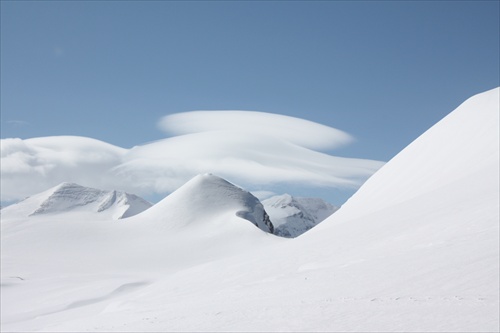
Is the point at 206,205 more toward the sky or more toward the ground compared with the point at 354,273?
more toward the sky

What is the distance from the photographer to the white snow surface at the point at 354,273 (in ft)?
45.8

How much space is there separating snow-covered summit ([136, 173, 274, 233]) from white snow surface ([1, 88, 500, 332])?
69.1ft

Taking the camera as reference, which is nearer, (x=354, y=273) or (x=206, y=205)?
(x=354, y=273)

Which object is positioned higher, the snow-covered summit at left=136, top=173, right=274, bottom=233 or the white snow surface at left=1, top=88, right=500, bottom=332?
the snow-covered summit at left=136, top=173, right=274, bottom=233

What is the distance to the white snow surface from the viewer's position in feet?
45.8

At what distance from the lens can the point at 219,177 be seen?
107 meters

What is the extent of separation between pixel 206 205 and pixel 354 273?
74022 mm

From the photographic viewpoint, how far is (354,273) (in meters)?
19.2

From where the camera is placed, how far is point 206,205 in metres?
92.2

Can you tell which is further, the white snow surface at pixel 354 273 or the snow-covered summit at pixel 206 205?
the snow-covered summit at pixel 206 205

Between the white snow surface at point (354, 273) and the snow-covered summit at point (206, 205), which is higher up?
the snow-covered summit at point (206, 205)

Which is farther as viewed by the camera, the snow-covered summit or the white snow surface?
the snow-covered summit

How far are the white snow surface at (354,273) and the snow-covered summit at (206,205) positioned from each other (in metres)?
21.1

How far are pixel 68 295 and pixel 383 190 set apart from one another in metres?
29.1
